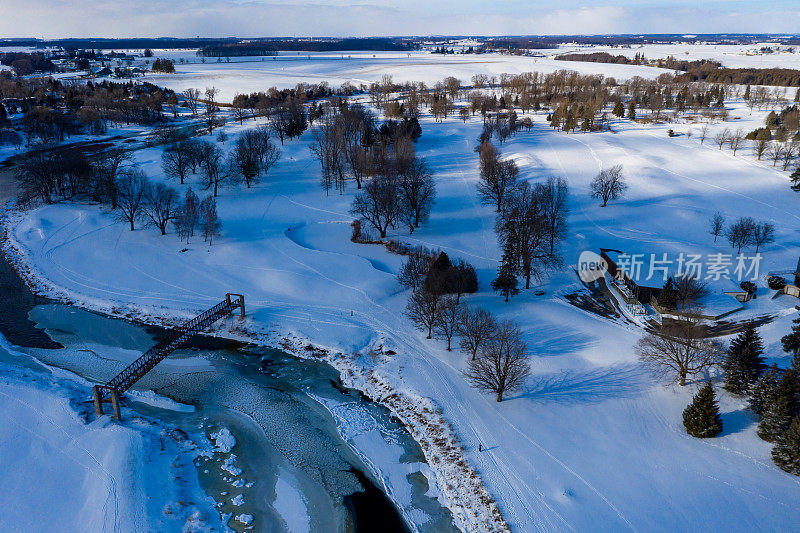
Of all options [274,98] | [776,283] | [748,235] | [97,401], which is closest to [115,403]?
[97,401]

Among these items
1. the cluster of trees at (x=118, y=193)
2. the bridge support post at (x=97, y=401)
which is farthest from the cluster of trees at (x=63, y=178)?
the bridge support post at (x=97, y=401)

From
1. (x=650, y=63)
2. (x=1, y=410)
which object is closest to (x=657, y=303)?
(x=1, y=410)

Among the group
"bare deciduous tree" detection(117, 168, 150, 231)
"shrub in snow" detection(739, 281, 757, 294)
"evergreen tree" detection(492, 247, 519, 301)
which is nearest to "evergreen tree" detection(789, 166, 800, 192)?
"shrub in snow" detection(739, 281, 757, 294)

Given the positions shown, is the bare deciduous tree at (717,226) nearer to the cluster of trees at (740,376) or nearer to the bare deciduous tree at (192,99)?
the cluster of trees at (740,376)

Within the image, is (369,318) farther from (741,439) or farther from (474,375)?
(741,439)

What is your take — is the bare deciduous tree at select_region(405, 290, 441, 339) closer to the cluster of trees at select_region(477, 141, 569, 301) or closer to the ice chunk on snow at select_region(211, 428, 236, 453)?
the cluster of trees at select_region(477, 141, 569, 301)
